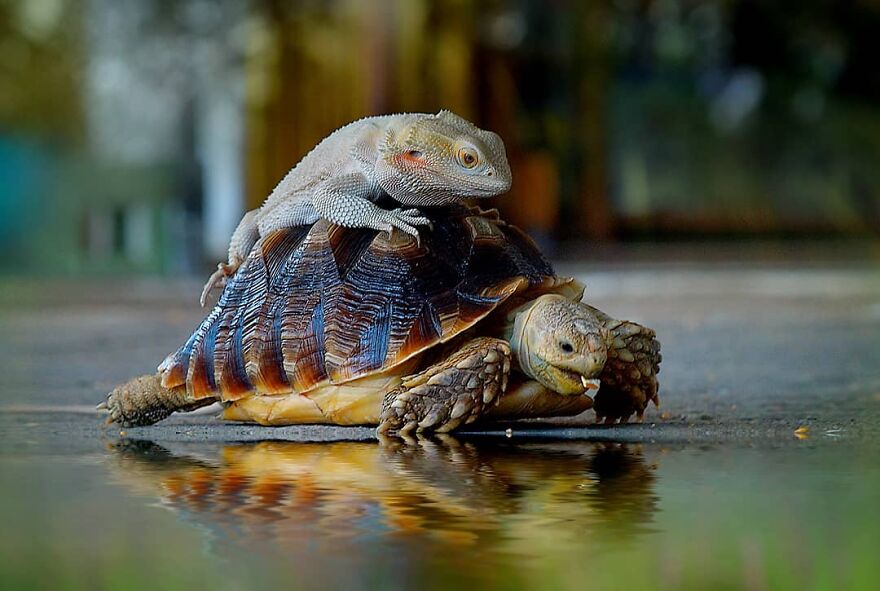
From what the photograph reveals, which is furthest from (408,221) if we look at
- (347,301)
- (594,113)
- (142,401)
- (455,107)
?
(594,113)

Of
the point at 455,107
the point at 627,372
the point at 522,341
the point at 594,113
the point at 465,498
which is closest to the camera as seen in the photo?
the point at 465,498

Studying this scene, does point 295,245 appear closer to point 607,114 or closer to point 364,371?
point 364,371

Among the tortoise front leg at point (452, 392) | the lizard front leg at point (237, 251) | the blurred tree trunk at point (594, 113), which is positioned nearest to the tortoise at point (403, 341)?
the tortoise front leg at point (452, 392)

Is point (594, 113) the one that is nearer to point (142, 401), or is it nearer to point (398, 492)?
point (142, 401)

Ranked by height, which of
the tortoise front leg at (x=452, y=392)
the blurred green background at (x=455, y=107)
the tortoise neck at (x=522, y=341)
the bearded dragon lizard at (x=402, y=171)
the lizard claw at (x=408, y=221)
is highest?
the blurred green background at (x=455, y=107)

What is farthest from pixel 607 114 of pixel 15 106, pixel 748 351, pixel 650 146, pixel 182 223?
pixel 748 351

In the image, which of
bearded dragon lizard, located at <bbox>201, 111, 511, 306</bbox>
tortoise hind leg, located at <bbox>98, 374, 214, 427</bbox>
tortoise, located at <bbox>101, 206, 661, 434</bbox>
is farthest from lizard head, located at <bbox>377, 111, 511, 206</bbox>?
tortoise hind leg, located at <bbox>98, 374, 214, 427</bbox>

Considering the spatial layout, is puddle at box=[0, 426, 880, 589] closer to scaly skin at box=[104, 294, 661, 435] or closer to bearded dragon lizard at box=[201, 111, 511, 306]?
scaly skin at box=[104, 294, 661, 435]

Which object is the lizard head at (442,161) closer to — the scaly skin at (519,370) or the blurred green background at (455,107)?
the scaly skin at (519,370)
